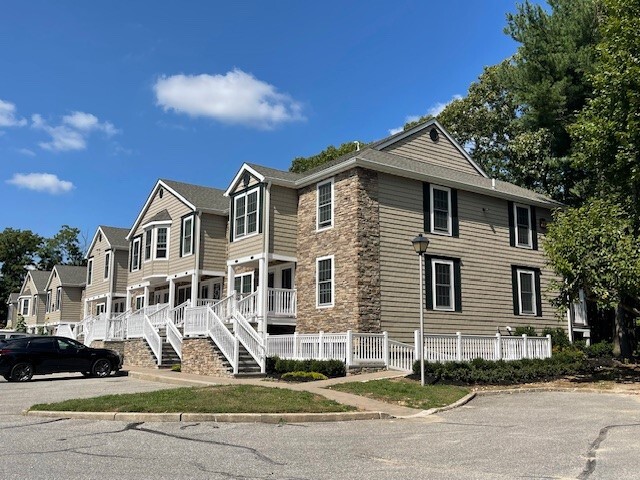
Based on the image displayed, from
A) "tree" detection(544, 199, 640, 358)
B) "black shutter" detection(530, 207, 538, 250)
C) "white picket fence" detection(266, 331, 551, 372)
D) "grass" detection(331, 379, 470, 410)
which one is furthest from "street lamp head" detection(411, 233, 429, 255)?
"black shutter" detection(530, 207, 538, 250)

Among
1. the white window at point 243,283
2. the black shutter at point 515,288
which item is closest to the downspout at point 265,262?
the white window at point 243,283

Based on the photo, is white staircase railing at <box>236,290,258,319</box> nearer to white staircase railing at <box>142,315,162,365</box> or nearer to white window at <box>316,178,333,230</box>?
white window at <box>316,178,333,230</box>

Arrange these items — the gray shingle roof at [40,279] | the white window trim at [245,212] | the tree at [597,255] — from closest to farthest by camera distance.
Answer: the tree at [597,255] → the white window trim at [245,212] → the gray shingle roof at [40,279]

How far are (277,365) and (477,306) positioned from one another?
8688 millimetres

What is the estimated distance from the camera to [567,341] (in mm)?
26219

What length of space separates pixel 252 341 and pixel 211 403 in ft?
28.0

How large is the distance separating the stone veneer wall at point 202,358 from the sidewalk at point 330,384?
1.19 ft

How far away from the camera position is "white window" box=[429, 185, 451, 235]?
944 inches

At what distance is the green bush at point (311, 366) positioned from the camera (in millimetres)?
18781

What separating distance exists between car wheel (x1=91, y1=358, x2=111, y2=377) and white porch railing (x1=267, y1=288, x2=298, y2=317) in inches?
248

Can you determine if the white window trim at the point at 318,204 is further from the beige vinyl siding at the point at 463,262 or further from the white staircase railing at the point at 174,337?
the white staircase railing at the point at 174,337

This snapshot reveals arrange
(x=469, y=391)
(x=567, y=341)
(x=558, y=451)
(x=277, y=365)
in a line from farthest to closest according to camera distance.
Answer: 1. (x=567, y=341)
2. (x=277, y=365)
3. (x=469, y=391)
4. (x=558, y=451)

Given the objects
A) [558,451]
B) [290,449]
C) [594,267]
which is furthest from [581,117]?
[290,449]

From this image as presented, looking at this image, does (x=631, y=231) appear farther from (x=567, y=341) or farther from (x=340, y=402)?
(x=340, y=402)
